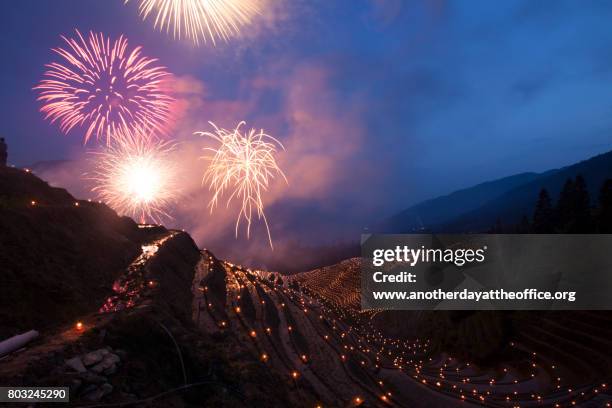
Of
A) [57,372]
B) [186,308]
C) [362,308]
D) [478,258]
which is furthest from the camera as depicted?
[362,308]

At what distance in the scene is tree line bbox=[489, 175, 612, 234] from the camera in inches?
1755

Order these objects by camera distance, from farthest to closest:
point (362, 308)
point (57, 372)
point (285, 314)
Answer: point (362, 308) < point (285, 314) < point (57, 372)

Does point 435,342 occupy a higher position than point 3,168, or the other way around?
point 3,168

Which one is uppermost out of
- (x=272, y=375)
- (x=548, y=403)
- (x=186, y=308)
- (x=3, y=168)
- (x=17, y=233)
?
(x=3, y=168)

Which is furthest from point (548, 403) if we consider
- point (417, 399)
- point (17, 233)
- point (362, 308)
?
point (362, 308)

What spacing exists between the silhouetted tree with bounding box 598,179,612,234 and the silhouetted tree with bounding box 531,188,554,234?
1766 centimetres

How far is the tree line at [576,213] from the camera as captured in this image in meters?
44.6

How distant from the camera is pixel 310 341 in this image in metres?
27.2

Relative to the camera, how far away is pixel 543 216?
64375 millimetres

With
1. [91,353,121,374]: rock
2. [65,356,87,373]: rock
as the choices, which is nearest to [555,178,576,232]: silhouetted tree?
[91,353,121,374]: rock

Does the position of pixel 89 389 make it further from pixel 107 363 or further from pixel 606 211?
pixel 606 211

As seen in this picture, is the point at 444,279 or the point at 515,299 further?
the point at 444,279

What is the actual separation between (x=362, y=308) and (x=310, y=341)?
120 feet

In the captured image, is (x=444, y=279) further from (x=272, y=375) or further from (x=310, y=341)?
(x=272, y=375)
